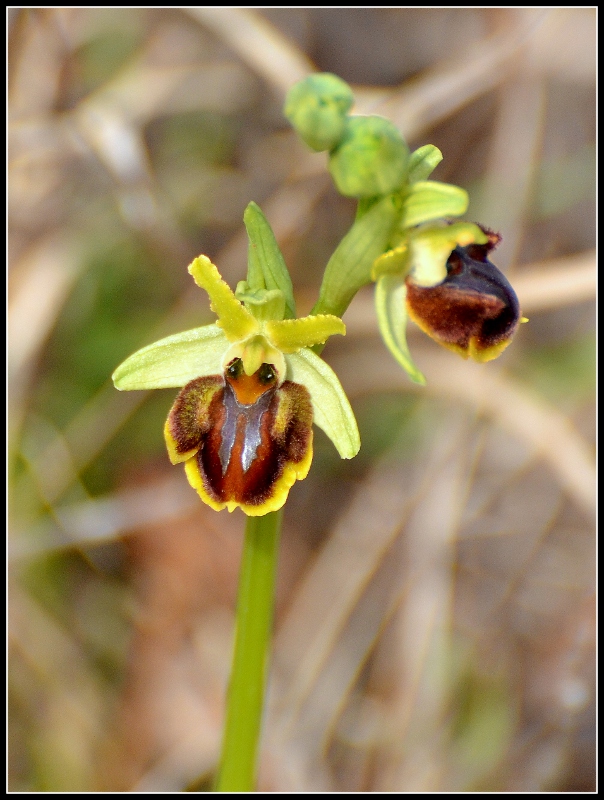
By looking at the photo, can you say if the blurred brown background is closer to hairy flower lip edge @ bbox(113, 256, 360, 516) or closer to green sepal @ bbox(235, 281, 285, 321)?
hairy flower lip edge @ bbox(113, 256, 360, 516)

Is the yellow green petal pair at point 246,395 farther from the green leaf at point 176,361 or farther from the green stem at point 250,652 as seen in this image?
the green stem at point 250,652

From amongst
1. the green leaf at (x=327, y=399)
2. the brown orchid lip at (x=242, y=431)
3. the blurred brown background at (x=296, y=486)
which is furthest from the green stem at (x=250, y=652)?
the blurred brown background at (x=296, y=486)

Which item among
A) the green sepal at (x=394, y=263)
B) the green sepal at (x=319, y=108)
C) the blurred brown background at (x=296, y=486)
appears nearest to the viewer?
the green sepal at (x=319, y=108)

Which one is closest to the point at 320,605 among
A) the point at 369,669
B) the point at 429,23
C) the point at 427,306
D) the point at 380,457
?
the point at 369,669

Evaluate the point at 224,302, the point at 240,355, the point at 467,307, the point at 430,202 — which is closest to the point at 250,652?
the point at 240,355

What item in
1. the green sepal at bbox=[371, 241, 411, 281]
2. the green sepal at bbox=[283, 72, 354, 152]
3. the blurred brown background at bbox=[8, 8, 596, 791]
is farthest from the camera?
the blurred brown background at bbox=[8, 8, 596, 791]

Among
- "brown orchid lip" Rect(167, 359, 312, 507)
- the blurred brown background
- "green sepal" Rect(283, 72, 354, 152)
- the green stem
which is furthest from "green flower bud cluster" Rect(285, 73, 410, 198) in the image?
the blurred brown background
